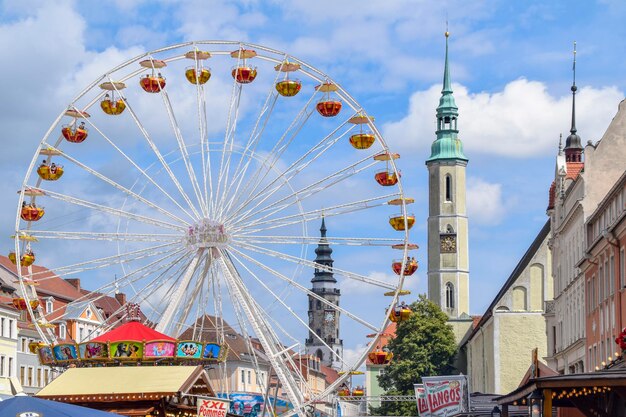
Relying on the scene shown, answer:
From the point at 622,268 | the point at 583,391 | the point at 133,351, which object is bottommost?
the point at 583,391

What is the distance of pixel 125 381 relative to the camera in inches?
1517

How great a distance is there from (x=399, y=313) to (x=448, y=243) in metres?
104

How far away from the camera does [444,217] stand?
156875mm

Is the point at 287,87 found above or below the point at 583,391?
above

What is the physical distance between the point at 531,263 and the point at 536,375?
72908mm

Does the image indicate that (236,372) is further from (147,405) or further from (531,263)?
(147,405)

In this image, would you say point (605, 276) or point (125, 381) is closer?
point (125, 381)

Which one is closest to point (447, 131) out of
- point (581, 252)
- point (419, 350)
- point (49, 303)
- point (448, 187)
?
point (448, 187)

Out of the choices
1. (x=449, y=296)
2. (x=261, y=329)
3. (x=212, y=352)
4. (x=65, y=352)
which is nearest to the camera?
(x=65, y=352)

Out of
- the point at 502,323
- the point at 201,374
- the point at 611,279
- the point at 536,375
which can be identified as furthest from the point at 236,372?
the point at 536,375

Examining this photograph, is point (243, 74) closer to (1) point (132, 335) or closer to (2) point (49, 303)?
(1) point (132, 335)

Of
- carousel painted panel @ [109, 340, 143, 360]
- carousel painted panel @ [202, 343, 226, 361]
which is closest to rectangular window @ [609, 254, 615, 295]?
carousel painted panel @ [202, 343, 226, 361]

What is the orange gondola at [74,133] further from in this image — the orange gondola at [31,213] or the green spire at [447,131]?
the green spire at [447,131]

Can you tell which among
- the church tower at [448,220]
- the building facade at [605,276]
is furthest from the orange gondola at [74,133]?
the church tower at [448,220]
